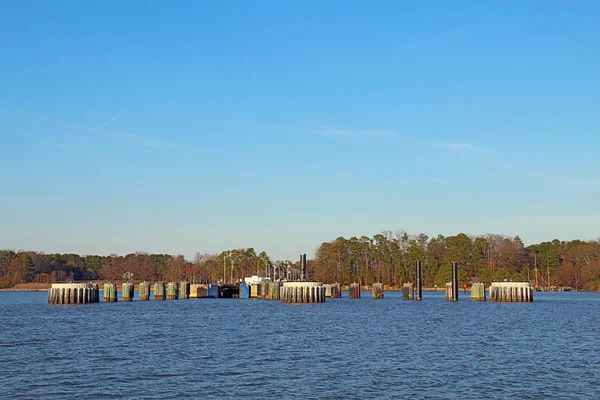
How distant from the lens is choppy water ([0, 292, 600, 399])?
3319 centimetres

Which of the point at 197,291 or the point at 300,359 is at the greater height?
the point at 197,291

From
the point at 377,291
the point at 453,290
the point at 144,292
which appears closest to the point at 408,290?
the point at 453,290

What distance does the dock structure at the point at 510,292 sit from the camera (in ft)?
392

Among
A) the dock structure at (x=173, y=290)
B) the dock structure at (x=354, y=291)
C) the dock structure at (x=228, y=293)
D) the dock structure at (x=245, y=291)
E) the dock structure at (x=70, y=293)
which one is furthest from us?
the dock structure at (x=245, y=291)

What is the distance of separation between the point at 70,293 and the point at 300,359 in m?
79.8

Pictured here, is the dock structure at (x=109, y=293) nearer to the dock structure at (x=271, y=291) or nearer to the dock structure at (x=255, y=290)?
the dock structure at (x=271, y=291)

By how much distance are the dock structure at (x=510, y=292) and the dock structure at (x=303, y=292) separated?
97.1ft

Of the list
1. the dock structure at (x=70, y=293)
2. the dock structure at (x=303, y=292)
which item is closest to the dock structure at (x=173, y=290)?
the dock structure at (x=70, y=293)

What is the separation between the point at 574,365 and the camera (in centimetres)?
4181

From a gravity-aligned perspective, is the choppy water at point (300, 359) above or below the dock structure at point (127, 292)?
below

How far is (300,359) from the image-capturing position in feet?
144

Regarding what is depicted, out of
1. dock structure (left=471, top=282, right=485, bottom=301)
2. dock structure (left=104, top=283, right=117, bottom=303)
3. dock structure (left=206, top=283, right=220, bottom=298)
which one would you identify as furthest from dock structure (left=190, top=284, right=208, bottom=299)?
dock structure (left=471, top=282, right=485, bottom=301)

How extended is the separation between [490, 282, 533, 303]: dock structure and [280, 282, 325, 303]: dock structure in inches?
1166

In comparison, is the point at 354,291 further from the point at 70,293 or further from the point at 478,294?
the point at 70,293
